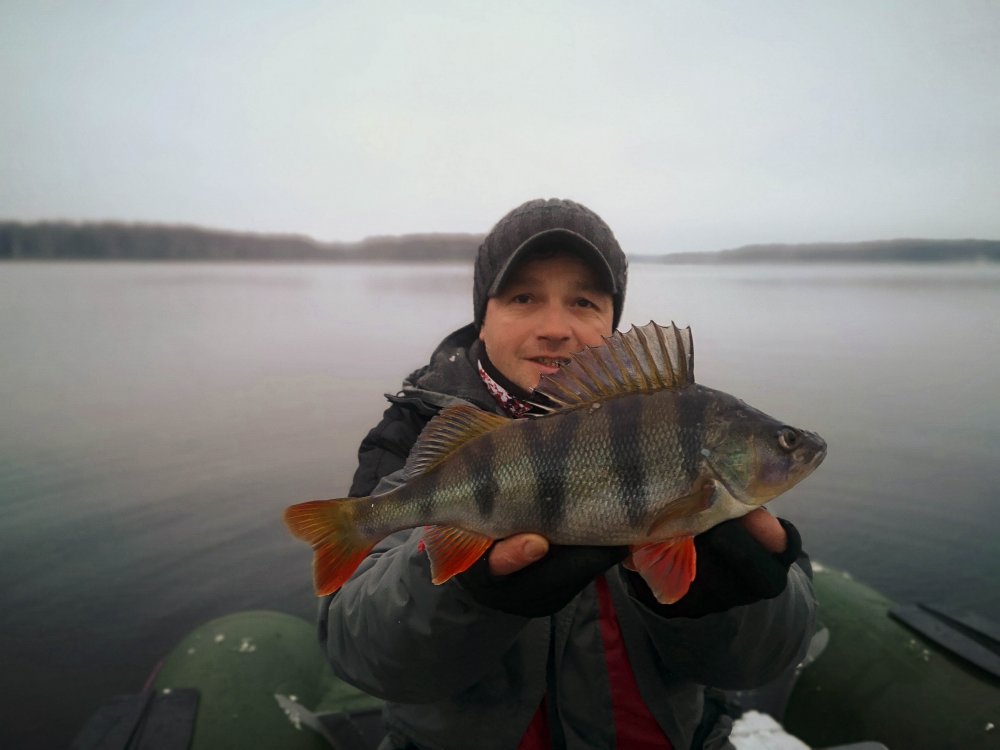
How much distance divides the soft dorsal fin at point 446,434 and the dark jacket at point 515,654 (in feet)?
0.96

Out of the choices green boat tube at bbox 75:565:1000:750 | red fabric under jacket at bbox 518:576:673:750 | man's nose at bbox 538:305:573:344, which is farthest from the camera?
green boat tube at bbox 75:565:1000:750

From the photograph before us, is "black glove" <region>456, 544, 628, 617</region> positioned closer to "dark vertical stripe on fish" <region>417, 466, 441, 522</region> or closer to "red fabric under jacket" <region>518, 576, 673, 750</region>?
"dark vertical stripe on fish" <region>417, 466, 441, 522</region>

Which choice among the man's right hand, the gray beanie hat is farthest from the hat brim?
the man's right hand

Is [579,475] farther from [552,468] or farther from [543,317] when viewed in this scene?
[543,317]

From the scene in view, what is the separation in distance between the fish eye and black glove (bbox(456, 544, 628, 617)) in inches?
21.8

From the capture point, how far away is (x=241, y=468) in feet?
29.9

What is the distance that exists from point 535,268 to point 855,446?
8.74 meters

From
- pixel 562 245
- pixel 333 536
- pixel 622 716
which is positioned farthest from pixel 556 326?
pixel 622 716

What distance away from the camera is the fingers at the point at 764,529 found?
1933 millimetres

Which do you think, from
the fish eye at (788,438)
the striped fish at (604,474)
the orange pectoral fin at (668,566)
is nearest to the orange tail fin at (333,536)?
the striped fish at (604,474)

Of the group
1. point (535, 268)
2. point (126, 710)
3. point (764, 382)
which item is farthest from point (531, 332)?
point (764, 382)

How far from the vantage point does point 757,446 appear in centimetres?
182

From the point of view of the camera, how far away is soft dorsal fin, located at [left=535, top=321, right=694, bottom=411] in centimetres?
197

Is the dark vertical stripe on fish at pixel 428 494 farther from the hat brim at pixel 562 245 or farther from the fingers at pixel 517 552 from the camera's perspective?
the hat brim at pixel 562 245
